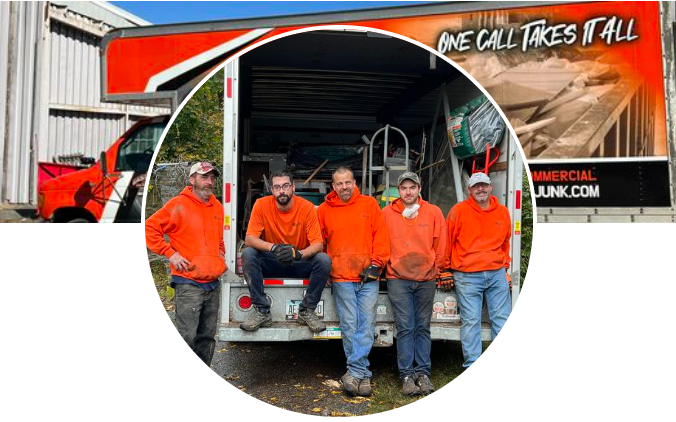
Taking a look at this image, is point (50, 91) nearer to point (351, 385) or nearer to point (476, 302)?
point (351, 385)

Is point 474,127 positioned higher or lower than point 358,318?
higher

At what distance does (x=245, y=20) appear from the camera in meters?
7.30

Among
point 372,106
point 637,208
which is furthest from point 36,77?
point 637,208

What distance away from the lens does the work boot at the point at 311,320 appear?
3.99m

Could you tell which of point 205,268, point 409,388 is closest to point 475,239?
point 409,388

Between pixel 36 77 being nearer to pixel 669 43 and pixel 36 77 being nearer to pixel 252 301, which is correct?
pixel 252 301

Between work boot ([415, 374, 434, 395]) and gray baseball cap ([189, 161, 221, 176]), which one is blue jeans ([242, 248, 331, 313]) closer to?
gray baseball cap ([189, 161, 221, 176])

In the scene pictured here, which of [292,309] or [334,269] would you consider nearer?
[334,269]

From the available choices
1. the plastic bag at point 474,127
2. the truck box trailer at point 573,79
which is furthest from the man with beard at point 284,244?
the truck box trailer at point 573,79

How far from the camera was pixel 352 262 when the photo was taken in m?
3.93

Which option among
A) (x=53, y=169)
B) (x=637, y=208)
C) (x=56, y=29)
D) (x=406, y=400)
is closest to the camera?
(x=406, y=400)

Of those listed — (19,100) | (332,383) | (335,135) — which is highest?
(19,100)

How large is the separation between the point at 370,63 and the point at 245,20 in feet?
7.36

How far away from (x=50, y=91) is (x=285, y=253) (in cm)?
1023
